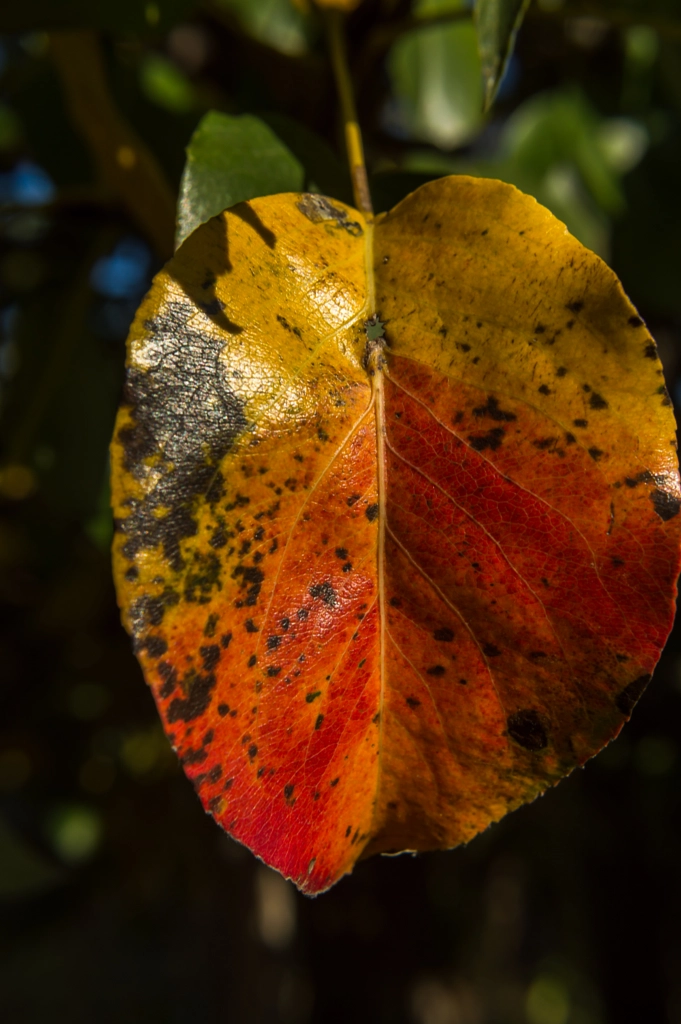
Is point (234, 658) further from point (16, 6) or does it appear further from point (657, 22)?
point (657, 22)

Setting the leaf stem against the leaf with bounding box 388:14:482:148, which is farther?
the leaf with bounding box 388:14:482:148

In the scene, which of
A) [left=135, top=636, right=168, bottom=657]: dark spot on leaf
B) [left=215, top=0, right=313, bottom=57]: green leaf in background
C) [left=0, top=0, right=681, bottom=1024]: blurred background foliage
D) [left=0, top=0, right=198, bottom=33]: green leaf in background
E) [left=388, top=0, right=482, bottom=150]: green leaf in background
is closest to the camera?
[left=135, top=636, right=168, bottom=657]: dark spot on leaf

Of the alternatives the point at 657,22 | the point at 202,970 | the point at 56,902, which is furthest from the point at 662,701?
the point at 202,970

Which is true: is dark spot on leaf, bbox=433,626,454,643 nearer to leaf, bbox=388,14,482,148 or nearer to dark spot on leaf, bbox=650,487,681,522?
dark spot on leaf, bbox=650,487,681,522

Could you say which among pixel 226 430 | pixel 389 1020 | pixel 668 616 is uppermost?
pixel 226 430

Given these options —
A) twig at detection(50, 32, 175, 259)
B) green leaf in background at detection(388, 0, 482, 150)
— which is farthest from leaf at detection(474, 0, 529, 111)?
green leaf in background at detection(388, 0, 482, 150)

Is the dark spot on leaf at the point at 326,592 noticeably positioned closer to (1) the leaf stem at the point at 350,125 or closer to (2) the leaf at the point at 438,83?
(1) the leaf stem at the point at 350,125
